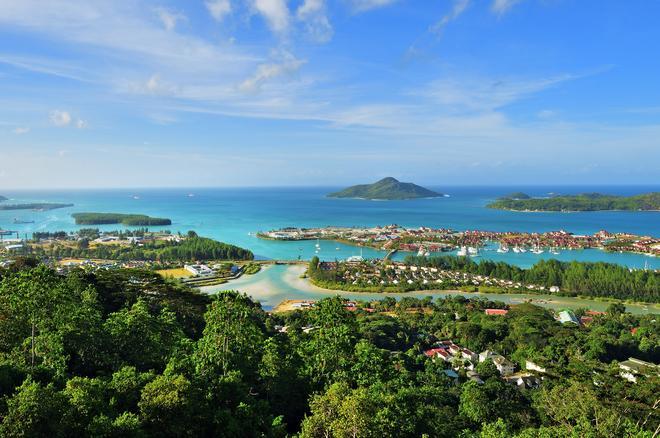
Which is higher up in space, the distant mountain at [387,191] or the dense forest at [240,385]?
the distant mountain at [387,191]

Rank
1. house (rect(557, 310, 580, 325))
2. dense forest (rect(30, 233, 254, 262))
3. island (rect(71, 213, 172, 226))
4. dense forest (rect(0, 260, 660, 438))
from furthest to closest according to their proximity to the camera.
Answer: island (rect(71, 213, 172, 226))
dense forest (rect(30, 233, 254, 262))
house (rect(557, 310, 580, 325))
dense forest (rect(0, 260, 660, 438))

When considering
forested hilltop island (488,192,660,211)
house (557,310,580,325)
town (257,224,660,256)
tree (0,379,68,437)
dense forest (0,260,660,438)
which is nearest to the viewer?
tree (0,379,68,437)

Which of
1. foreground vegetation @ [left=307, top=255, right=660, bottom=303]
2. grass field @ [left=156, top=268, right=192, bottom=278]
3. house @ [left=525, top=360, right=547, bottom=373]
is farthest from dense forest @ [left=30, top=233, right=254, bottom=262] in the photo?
house @ [left=525, top=360, right=547, bottom=373]

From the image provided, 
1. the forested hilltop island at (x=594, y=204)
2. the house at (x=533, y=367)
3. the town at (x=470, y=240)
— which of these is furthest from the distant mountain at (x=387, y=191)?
the house at (x=533, y=367)

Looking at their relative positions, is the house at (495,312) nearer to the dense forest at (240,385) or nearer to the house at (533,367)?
the house at (533,367)

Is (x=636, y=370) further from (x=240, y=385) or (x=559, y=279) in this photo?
(x=559, y=279)

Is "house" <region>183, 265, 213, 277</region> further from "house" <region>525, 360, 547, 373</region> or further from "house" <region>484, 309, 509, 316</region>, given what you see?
"house" <region>525, 360, 547, 373</region>
